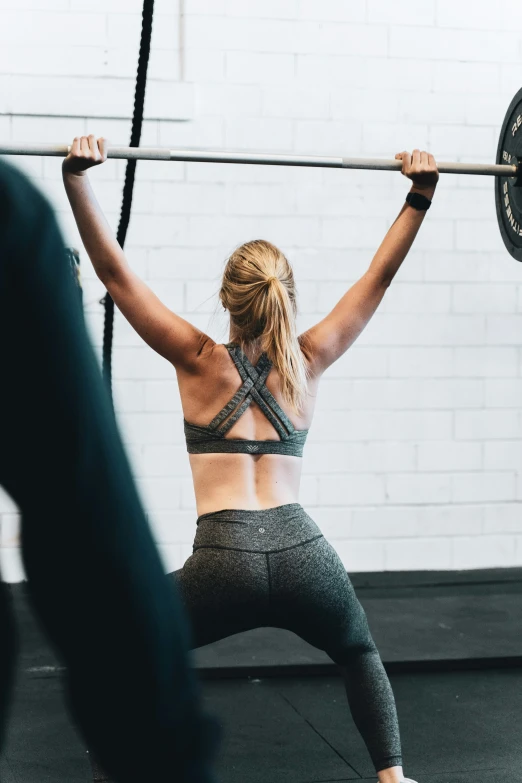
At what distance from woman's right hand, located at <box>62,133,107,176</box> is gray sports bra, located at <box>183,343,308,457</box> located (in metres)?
0.53

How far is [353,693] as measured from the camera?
7.10ft

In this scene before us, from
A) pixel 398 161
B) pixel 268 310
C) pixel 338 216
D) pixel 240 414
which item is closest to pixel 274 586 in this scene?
pixel 240 414

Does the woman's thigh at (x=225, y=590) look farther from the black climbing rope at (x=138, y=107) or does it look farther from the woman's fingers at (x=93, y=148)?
the woman's fingers at (x=93, y=148)

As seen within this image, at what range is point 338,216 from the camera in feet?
14.9

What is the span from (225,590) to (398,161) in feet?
3.98

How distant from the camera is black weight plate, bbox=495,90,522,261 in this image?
9.20 feet

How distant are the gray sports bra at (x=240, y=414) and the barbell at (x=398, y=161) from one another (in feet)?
1.81

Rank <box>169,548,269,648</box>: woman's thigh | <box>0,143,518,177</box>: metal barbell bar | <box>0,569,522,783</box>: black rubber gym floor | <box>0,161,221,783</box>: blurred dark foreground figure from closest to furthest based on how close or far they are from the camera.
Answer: <box>0,161,221,783</box>: blurred dark foreground figure
<box>169,548,269,648</box>: woman's thigh
<box>0,143,518,177</box>: metal barbell bar
<box>0,569,522,783</box>: black rubber gym floor

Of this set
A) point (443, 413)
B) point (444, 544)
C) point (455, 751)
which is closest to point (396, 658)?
point (455, 751)

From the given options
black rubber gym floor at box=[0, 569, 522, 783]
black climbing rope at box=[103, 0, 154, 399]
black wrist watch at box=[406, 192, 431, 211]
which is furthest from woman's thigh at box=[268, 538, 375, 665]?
black wrist watch at box=[406, 192, 431, 211]

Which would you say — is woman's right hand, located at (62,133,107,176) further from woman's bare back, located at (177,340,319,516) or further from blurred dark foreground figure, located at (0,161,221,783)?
blurred dark foreground figure, located at (0,161,221,783)

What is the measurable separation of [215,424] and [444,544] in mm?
2843

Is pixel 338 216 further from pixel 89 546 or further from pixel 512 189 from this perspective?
pixel 89 546

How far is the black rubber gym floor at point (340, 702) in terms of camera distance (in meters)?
2.77
